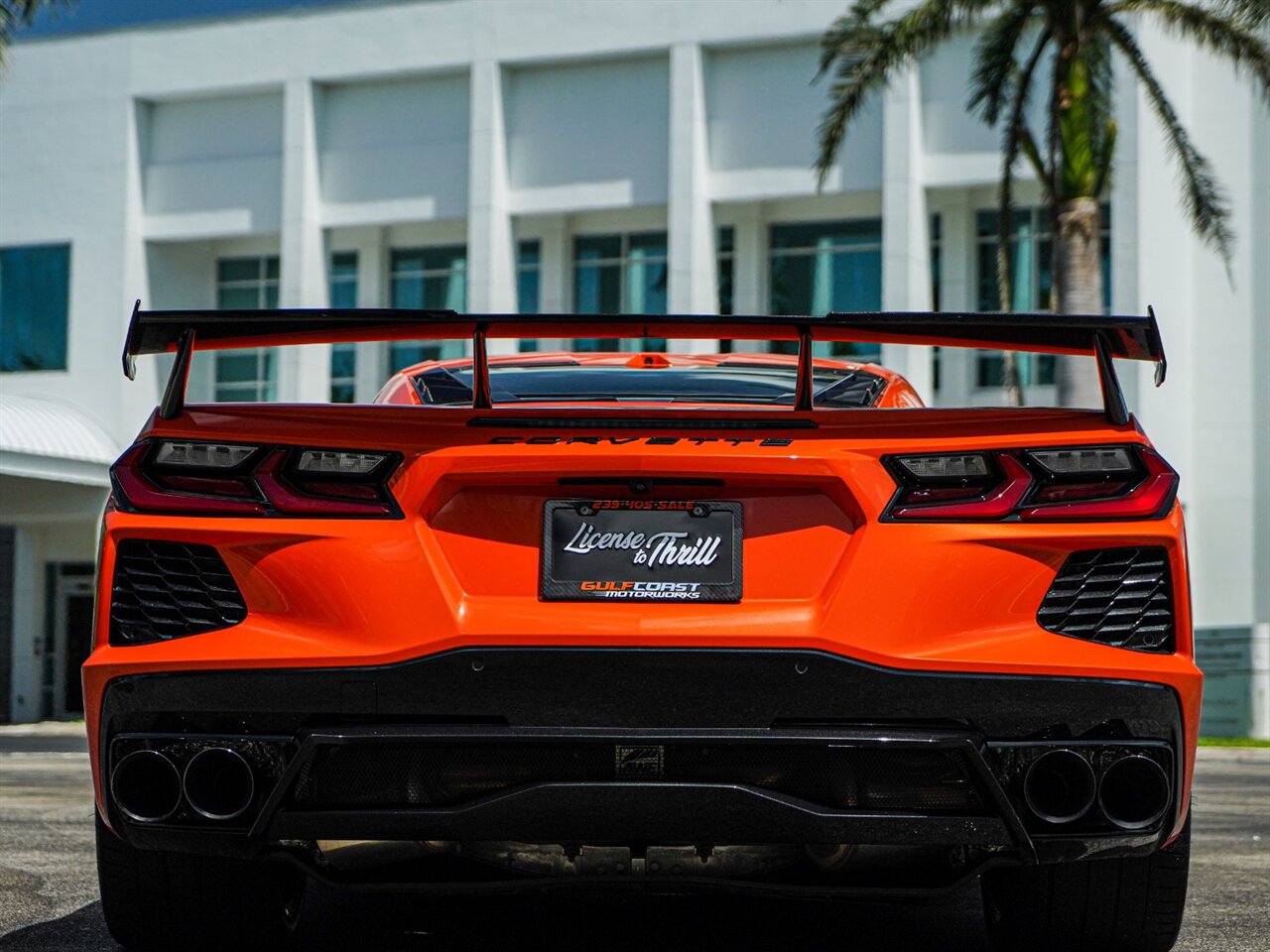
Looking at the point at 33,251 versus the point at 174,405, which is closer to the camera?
the point at 174,405

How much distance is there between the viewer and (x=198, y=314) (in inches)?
146

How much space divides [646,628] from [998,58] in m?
17.9

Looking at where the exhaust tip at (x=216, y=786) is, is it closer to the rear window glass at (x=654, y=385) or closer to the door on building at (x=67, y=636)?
the rear window glass at (x=654, y=385)

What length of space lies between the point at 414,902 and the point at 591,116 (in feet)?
87.9

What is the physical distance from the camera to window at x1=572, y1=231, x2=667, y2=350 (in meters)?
31.9

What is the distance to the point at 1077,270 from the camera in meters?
20.4

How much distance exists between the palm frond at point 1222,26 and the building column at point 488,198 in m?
13.5

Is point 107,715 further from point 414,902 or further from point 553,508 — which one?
point 414,902

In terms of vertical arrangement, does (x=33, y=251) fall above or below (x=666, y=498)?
above

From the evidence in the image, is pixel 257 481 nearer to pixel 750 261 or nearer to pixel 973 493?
A: pixel 973 493

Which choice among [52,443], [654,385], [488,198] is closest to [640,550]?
[654,385]

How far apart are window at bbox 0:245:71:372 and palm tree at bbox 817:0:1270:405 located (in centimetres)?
1809

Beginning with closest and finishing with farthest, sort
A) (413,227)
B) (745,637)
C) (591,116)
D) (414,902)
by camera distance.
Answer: (745,637), (414,902), (591,116), (413,227)

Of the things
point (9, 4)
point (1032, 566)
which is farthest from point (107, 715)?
point (9, 4)
